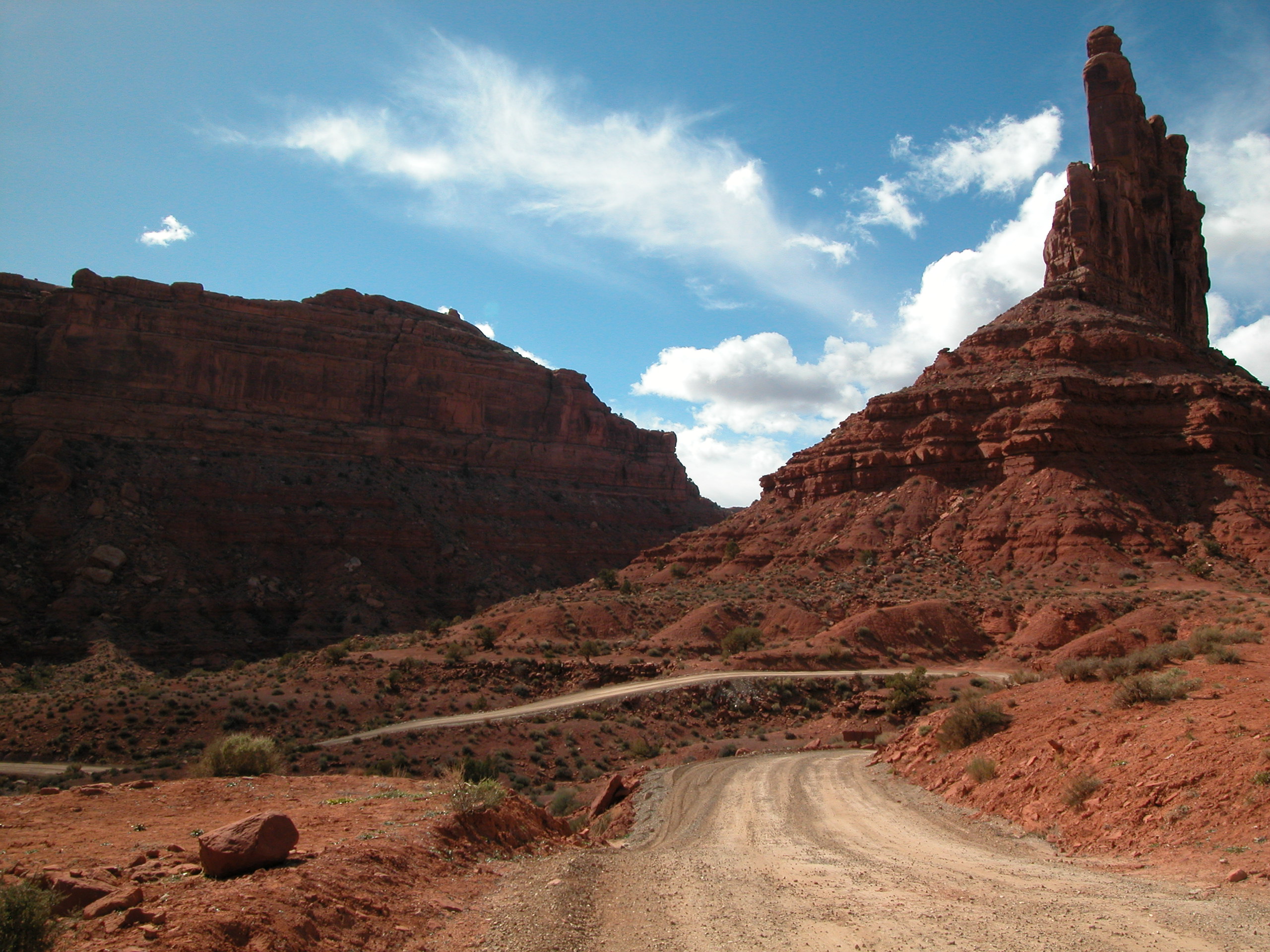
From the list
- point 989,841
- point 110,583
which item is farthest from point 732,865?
point 110,583

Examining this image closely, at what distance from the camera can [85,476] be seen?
65375mm

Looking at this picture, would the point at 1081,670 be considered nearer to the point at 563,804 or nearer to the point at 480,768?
the point at 563,804

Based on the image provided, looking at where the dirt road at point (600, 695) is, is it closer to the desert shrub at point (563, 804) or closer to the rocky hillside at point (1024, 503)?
the rocky hillside at point (1024, 503)

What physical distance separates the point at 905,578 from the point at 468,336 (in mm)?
63422

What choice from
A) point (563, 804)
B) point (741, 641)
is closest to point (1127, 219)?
point (741, 641)

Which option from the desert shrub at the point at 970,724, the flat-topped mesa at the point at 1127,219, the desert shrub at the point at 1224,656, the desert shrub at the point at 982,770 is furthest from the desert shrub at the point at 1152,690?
the flat-topped mesa at the point at 1127,219

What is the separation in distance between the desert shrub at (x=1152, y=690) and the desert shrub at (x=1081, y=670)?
3.18 meters

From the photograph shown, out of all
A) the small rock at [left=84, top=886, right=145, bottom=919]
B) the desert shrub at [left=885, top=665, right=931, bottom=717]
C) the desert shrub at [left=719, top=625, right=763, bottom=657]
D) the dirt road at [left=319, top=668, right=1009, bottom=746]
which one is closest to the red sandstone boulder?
the small rock at [left=84, top=886, right=145, bottom=919]

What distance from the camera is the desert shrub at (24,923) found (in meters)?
5.54

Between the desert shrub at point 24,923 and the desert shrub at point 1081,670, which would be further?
the desert shrub at point 1081,670

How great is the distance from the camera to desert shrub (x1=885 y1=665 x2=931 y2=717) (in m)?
28.9

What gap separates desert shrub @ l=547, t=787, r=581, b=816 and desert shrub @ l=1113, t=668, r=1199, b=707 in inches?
450

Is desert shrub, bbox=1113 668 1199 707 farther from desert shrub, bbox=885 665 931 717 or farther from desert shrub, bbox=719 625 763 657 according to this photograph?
desert shrub, bbox=719 625 763 657

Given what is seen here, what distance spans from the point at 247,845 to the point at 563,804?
42.1ft
